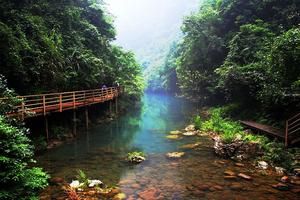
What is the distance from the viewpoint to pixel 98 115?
3161 cm

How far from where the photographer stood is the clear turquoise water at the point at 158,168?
11.8m

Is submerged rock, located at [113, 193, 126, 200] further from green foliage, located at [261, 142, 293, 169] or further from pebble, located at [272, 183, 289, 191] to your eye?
green foliage, located at [261, 142, 293, 169]

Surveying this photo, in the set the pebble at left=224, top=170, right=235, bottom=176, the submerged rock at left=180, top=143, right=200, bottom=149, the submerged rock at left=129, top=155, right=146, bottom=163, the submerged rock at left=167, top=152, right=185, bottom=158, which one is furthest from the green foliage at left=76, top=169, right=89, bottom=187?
the submerged rock at left=180, top=143, right=200, bottom=149

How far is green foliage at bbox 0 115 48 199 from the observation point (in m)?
8.05

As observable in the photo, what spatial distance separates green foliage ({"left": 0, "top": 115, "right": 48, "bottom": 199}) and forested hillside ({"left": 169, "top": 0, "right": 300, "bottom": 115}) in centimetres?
1208

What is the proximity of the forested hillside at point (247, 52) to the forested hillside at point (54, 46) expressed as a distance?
9.86 m

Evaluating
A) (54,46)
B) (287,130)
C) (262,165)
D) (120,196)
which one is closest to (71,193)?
(120,196)

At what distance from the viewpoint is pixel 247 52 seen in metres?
25.9

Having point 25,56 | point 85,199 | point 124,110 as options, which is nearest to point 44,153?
point 25,56

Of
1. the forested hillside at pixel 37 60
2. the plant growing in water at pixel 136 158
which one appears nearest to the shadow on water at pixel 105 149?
the plant growing in water at pixel 136 158

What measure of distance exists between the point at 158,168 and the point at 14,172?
786cm

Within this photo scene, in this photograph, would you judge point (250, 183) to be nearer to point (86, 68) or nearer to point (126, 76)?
point (86, 68)

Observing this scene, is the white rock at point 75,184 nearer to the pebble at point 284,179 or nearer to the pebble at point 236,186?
the pebble at point 236,186

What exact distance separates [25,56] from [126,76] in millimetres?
22949
